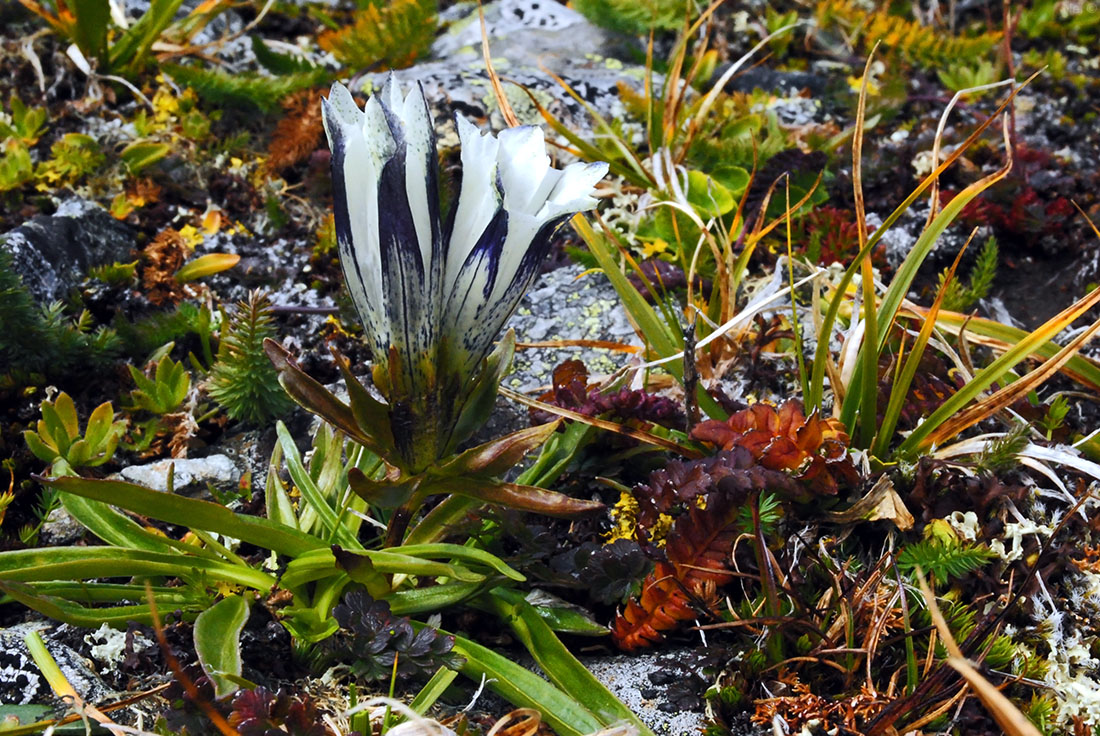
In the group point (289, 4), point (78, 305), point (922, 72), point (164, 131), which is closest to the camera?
point (78, 305)

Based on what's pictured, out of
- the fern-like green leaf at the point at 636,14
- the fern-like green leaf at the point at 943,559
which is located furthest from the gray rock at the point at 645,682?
the fern-like green leaf at the point at 636,14

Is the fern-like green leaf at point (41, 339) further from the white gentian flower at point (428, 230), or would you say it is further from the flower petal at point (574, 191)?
the flower petal at point (574, 191)

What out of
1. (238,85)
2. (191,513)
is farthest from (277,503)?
(238,85)

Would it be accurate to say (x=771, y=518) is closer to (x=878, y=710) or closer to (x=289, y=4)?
(x=878, y=710)

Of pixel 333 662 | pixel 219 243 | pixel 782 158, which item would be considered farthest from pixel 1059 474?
pixel 219 243

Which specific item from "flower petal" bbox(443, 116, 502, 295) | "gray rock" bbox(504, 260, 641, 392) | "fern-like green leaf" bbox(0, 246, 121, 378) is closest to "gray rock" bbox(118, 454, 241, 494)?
"fern-like green leaf" bbox(0, 246, 121, 378)

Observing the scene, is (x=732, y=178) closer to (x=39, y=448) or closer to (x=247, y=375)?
(x=247, y=375)
